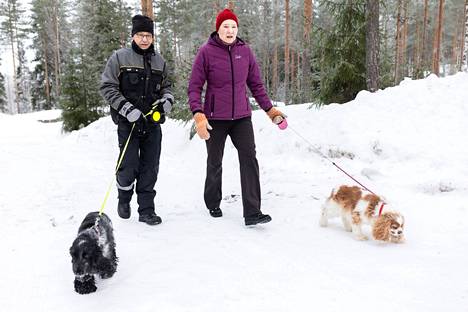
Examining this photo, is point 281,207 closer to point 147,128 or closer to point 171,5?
point 147,128

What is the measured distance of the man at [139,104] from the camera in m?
4.30

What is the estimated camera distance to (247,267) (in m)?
3.39

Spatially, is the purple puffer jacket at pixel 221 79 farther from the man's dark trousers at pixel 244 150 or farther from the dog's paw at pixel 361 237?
the dog's paw at pixel 361 237

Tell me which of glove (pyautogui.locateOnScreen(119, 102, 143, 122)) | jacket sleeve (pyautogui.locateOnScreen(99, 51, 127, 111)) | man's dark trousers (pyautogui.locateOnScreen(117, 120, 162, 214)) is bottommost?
man's dark trousers (pyautogui.locateOnScreen(117, 120, 162, 214))

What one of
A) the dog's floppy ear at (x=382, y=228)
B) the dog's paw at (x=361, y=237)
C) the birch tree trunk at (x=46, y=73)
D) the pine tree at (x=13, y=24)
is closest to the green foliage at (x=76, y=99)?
the dog's paw at (x=361, y=237)

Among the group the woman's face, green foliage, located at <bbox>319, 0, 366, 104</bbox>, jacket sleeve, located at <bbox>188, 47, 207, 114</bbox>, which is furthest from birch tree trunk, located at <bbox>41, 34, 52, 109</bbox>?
the woman's face

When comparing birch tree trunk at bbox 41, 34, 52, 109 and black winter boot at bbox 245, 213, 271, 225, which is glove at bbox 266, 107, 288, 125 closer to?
black winter boot at bbox 245, 213, 271, 225

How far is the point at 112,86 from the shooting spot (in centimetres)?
430

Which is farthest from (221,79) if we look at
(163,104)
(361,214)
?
(361,214)

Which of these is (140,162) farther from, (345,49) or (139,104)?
(345,49)

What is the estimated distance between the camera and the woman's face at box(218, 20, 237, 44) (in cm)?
421

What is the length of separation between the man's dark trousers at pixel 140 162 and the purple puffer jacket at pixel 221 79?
2.17 ft

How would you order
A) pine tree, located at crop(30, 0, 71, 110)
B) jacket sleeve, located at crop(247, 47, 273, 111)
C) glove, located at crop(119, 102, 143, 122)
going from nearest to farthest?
glove, located at crop(119, 102, 143, 122)
jacket sleeve, located at crop(247, 47, 273, 111)
pine tree, located at crop(30, 0, 71, 110)

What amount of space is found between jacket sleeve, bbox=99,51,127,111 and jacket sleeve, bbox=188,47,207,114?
2.56ft
